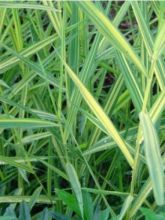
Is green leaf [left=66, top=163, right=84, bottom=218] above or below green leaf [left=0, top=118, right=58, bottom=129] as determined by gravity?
below

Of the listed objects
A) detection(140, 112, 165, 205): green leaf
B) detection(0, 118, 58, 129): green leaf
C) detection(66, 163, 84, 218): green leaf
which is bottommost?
detection(66, 163, 84, 218): green leaf

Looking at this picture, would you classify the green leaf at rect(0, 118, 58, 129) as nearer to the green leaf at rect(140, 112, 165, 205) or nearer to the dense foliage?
the dense foliage

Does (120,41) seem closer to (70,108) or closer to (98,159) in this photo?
(70,108)

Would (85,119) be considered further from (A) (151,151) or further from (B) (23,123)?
(A) (151,151)

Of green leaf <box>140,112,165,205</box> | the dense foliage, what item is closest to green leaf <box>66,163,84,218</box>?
the dense foliage

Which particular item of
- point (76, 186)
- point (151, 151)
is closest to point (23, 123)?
point (76, 186)

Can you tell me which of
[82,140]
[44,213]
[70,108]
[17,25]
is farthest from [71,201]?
[17,25]

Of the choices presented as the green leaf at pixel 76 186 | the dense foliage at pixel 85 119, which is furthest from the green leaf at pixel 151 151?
the green leaf at pixel 76 186

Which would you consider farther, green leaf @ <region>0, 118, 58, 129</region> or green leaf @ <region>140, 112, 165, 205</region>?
green leaf @ <region>0, 118, 58, 129</region>

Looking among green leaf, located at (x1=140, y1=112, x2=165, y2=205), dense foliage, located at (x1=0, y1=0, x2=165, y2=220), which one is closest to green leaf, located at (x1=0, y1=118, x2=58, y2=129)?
dense foliage, located at (x1=0, y1=0, x2=165, y2=220)

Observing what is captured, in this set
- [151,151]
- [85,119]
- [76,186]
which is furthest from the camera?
[85,119]
